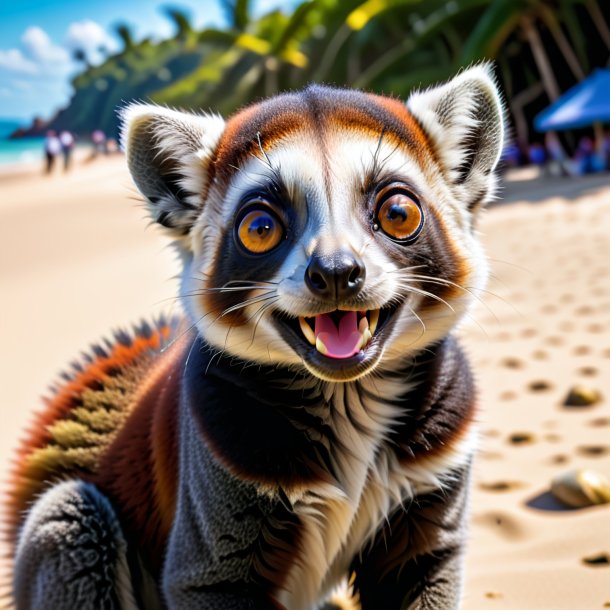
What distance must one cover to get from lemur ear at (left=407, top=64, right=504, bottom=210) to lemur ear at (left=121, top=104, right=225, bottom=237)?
23.7 inches

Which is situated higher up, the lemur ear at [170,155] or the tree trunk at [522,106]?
the lemur ear at [170,155]

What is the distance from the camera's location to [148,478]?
2.22 metres

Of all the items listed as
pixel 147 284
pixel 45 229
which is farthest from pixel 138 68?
pixel 147 284

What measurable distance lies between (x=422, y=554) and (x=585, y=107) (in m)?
15.1

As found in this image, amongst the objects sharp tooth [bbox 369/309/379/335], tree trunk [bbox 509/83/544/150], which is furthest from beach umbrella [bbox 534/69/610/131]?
sharp tooth [bbox 369/309/379/335]

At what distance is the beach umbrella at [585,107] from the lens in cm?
1501

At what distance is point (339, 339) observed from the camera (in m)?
1.75

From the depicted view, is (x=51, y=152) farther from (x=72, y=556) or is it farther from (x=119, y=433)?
(x=72, y=556)

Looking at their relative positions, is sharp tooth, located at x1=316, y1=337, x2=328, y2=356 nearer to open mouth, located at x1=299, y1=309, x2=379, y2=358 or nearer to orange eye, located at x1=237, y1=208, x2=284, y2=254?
open mouth, located at x1=299, y1=309, x2=379, y2=358

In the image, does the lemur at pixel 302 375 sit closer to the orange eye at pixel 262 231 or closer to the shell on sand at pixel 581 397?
the orange eye at pixel 262 231

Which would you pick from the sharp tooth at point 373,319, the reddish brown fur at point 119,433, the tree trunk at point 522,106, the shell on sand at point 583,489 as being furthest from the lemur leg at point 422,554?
the tree trunk at point 522,106

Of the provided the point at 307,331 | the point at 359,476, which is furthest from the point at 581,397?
the point at 307,331

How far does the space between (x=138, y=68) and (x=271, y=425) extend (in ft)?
216

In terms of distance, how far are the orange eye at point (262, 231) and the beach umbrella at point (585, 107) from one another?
14.7 meters
